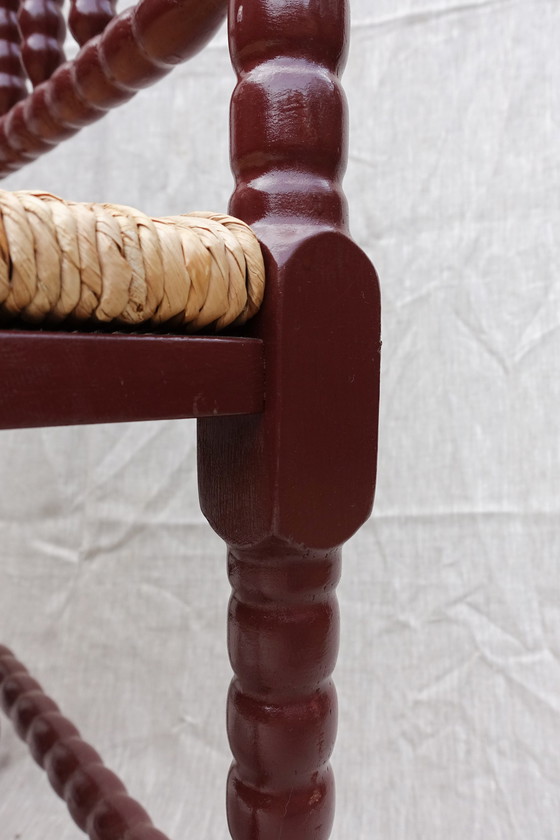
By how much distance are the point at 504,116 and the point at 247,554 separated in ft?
2.02

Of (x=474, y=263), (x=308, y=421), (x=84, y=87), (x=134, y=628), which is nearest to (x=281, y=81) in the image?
(x=308, y=421)

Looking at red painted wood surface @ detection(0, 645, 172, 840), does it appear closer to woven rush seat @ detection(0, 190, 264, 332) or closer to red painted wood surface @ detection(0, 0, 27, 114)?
woven rush seat @ detection(0, 190, 264, 332)

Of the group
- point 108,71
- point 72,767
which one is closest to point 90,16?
point 108,71

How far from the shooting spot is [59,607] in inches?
33.3

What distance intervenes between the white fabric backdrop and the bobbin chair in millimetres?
391

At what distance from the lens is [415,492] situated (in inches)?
30.5

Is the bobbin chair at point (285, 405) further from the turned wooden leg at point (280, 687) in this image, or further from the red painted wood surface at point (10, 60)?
the red painted wood surface at point (10, 60)

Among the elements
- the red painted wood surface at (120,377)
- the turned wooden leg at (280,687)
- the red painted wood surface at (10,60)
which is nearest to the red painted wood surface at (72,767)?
the turned wooden leg at (280,687)

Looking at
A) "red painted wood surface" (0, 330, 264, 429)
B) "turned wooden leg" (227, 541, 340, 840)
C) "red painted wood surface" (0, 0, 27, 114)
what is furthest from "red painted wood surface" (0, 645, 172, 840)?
"red painted wood surface" (0, 0, 27, 114)

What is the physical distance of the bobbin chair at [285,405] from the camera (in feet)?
0.84

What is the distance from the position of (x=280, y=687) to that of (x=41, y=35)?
1.34 feet

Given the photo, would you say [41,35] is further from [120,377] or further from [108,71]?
[120,377]

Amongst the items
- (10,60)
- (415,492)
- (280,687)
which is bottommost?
(415,492)

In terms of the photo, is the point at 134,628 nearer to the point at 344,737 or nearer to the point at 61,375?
the point at 344,737
